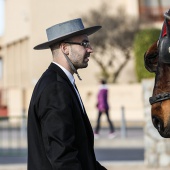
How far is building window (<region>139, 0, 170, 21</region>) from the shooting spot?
4088cm

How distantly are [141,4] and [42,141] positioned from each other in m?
37.1

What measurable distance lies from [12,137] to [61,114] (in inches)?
487

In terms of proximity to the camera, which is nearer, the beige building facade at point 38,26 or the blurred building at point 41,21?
the blurred building at point 41,21

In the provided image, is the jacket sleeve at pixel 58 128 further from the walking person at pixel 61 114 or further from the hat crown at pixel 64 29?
the hat crown at pixel 64 29

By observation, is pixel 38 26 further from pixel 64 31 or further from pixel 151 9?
pixel 64 31

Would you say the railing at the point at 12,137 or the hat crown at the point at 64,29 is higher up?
the hat crown at the point at 64,29

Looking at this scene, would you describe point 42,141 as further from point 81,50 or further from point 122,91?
point 122,91

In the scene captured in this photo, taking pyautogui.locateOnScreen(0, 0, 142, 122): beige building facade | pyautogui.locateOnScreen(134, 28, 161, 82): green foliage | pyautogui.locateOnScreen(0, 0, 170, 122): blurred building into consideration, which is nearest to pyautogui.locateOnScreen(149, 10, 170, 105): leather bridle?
pyautogui.locateOnScreen(134, 28, 161, 82): green foliage

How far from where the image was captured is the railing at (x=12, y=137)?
15250 mm

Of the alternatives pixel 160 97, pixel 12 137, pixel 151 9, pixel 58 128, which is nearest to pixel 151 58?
pixel 160 97

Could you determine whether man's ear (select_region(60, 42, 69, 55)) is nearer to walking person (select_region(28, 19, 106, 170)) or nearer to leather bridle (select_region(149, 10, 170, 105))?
walking person (select_region(28, 19, 106, 170))

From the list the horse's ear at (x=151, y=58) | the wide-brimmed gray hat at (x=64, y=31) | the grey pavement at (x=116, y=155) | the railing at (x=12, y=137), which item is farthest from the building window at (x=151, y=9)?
the horse's ear at (x=151, y=58)

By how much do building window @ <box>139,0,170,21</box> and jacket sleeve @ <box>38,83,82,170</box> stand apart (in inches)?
1424

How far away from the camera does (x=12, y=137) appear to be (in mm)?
16734
